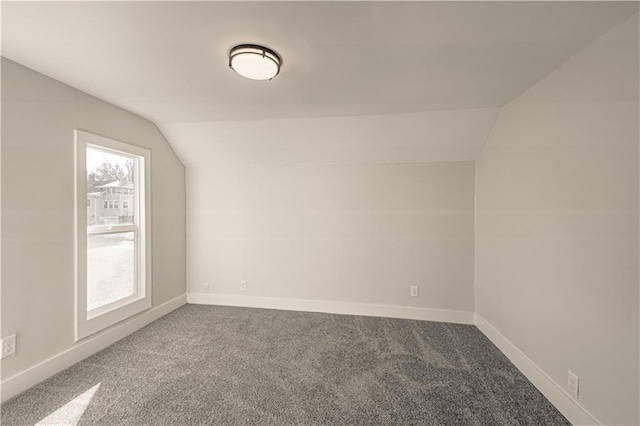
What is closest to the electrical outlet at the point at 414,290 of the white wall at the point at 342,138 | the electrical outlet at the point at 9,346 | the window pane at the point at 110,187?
the white wall at the point at 342,138

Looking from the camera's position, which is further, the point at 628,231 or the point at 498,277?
the point at 498,277

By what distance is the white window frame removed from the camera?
220 centimetres

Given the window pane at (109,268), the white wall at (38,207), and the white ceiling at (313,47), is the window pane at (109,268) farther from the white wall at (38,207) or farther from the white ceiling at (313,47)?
the white ceiling at (313,47)

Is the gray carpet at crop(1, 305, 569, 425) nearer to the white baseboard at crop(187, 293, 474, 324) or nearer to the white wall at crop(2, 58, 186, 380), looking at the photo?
the white baseboard at crop(187, 293, 474, 324)

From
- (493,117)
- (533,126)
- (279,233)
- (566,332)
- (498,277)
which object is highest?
(493,117)

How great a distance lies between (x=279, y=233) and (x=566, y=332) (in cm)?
288

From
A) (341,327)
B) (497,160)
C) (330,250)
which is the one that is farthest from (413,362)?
(497,160)

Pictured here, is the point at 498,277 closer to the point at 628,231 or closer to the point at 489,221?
the point at 489,221

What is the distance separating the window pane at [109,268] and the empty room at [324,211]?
0.08 feet

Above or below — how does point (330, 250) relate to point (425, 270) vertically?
above

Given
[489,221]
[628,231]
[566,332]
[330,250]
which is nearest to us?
[628,231]

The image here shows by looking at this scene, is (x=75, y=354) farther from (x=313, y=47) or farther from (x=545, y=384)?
(x=545, y=384)

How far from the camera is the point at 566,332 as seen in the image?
1.70 m

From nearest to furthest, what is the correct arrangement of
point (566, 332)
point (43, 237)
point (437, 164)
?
point (566, 332), point (43, 237), point (437, 164)
